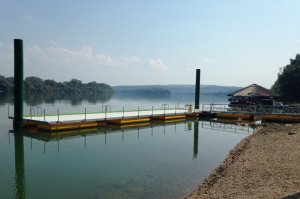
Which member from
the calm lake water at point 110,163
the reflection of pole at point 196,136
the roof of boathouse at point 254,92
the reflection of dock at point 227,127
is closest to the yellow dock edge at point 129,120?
the calm lake water at point 110,163

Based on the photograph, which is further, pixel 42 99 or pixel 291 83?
pixel 42 99

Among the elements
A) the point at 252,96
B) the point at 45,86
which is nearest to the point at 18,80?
the point at 252,96

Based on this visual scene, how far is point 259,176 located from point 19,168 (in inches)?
424

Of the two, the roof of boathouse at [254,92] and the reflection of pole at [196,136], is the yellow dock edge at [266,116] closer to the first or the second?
the reflection of pole at [196,136]

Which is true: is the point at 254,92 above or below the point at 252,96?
above

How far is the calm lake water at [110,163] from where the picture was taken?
12125 mm

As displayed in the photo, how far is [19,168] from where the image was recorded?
1532 centimetres

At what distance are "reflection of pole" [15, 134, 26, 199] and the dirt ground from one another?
6172mm

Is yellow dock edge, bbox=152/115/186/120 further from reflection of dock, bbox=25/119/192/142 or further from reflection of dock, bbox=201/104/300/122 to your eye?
reflection of dock, bbox=201/104/300/122

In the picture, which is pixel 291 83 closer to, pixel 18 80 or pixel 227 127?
pixel 227 127

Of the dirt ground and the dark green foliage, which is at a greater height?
the dark green foliage

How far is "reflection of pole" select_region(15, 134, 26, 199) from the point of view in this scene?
11.9 metres

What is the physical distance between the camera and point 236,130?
29.8 m

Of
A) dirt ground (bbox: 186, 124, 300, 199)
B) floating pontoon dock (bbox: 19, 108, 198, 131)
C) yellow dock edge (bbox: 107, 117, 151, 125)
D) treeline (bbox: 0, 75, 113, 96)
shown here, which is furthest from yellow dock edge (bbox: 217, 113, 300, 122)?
treeline (bbox: 0, 75, 113, 96)
